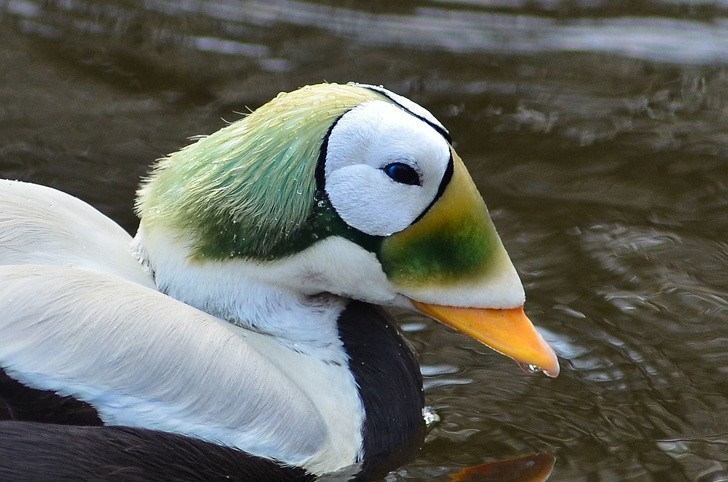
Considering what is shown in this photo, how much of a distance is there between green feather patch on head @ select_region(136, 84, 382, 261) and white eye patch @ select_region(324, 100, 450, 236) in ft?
Result: 0.17

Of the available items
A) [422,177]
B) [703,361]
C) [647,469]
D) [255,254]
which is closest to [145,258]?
[255,254]

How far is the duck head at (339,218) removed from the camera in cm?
351

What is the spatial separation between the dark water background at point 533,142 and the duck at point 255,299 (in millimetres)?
403

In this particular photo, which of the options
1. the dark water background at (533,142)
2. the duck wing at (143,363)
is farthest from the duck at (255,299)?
the dark water background at (533,142)

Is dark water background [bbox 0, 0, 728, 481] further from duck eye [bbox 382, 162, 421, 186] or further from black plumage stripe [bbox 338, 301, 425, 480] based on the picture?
duck eye [bbox 382, 162, 421, 186]

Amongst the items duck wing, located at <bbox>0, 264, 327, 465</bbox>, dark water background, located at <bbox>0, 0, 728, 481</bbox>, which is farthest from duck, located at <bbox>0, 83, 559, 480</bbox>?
dark water background, located at <bbox>0, 0, 728, 481</bbox>

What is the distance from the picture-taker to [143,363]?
11.0 feet

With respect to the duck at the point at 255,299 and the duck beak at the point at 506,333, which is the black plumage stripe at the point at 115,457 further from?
the duck beak at the point at 506,333

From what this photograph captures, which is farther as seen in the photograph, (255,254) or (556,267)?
(556,267)

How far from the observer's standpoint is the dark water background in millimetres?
4105

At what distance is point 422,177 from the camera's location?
351cm

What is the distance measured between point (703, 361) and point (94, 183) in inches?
91.4

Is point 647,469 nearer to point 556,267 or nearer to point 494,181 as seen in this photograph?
point 556,267

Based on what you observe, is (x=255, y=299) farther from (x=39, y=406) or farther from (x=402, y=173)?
(x=39, y=406)
